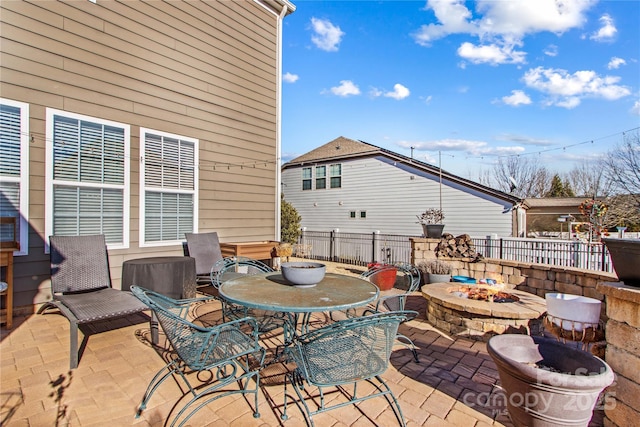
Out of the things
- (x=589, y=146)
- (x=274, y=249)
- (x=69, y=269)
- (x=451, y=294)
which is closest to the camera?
(x=69, y=269)

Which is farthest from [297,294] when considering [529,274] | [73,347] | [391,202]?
[391,202]

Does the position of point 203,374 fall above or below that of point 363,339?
below

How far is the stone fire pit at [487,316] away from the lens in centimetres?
331

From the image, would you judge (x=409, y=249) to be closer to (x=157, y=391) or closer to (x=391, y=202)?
(x=391, y=202)

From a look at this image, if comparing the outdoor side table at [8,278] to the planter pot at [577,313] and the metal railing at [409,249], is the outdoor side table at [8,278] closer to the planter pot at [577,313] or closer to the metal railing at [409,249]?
the planter pot at [577,313]

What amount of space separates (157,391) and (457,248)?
18.2 ft

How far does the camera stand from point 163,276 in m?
3.82

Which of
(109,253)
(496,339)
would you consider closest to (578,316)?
(496,339)

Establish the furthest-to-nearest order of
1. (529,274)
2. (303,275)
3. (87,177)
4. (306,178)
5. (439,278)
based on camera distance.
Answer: (306,178), (439,278), (529,274), (87,177), (303,275)

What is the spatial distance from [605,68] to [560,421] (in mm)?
14898

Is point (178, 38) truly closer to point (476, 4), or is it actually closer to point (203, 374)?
point (203, 374)

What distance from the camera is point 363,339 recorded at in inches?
75.0

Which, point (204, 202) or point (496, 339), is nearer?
point (496, 339)

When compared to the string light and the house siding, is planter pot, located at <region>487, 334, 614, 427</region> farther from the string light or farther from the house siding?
the house siding
